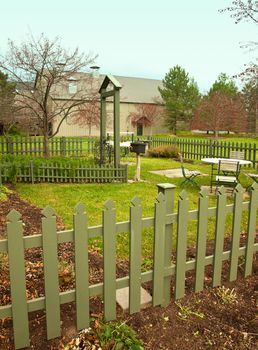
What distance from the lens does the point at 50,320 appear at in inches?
82.0

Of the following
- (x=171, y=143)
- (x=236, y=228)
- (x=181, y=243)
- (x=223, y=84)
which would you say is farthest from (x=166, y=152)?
(x=223, y=84)

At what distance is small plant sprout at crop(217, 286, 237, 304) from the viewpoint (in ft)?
8.80

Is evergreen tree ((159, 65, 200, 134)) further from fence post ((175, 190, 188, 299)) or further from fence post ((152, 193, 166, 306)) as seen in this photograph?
fence post ((152, 193, 166, 306))

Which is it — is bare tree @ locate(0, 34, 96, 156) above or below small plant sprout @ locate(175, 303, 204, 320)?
above

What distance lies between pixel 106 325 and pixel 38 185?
6.52m

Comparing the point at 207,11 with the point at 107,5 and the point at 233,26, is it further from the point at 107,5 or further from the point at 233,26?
the point at 107,5

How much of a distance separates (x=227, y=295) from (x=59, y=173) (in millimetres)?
6699

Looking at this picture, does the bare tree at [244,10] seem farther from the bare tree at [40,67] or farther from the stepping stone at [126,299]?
the stepping stone at [126,299]

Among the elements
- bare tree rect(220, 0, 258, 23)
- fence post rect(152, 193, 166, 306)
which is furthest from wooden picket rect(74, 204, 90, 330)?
bare tree rect(220, 0, 258, 23)

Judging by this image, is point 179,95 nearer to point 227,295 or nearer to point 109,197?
point 109,197

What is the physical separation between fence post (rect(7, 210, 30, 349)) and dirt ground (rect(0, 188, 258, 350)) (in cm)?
14

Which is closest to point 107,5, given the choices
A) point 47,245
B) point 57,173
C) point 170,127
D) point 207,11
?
point 207,11

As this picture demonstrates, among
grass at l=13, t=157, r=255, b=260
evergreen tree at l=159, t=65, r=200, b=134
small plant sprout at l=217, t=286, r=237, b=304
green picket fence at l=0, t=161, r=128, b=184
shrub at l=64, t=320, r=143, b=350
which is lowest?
small plant sprout at l=217, t=286, r=237, b=304

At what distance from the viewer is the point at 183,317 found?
8.00 ft
